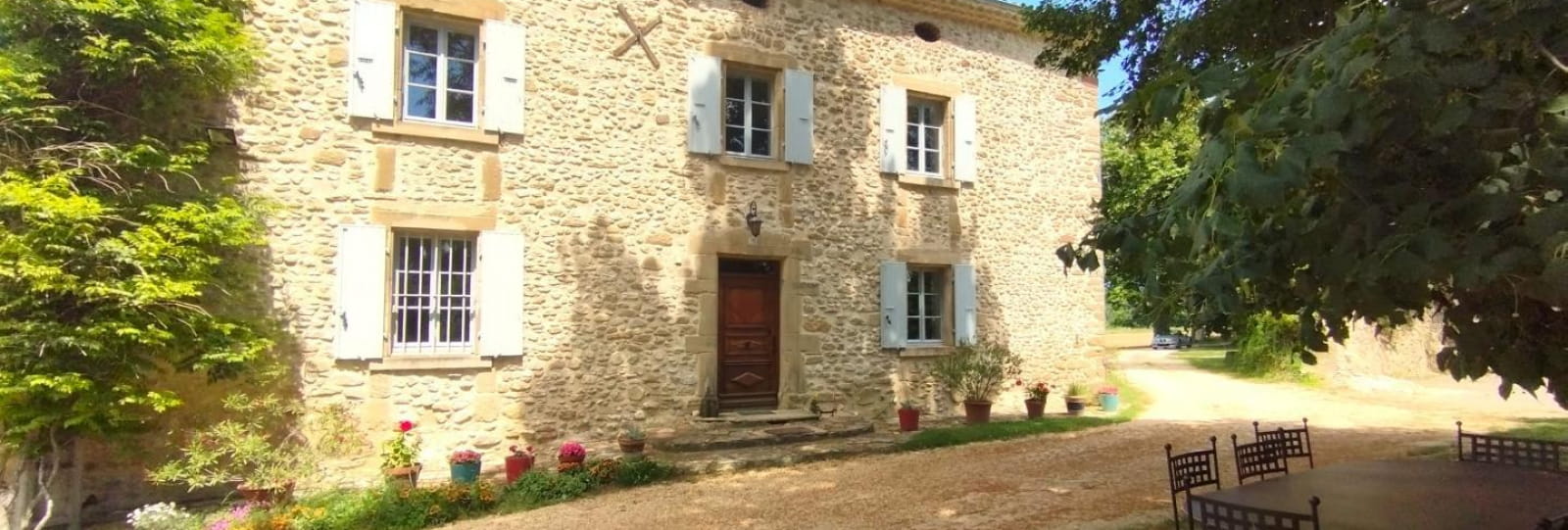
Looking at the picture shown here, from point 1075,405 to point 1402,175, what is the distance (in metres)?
8.32

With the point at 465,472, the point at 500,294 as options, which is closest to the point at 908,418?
the point at 500,294

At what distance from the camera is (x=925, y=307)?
10188mm

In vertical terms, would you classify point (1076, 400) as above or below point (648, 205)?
below

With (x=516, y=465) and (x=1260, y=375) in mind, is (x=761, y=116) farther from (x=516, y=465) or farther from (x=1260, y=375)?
(x=1260, y=375)

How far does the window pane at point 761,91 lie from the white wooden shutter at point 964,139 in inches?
95.3

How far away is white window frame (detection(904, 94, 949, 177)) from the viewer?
10.1 metres

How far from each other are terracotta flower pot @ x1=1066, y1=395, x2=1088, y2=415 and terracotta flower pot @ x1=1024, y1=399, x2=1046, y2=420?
0.58m

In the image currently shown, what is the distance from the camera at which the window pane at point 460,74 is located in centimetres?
758

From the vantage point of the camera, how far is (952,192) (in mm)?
10164

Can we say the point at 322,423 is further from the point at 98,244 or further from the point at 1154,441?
the point at 1154,441

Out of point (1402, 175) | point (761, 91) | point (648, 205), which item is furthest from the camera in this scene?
point (761, 91)

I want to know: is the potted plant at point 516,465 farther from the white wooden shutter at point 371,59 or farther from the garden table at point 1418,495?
the garden table at point 1418,495

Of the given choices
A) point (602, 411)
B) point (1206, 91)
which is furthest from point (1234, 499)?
point (602, 411)

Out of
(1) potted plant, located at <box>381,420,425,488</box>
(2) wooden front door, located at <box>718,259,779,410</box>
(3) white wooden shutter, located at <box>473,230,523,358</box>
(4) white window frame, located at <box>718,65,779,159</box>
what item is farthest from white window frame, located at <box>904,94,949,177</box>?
(1) potted plant, located at <box>381,420,425,488</box>
